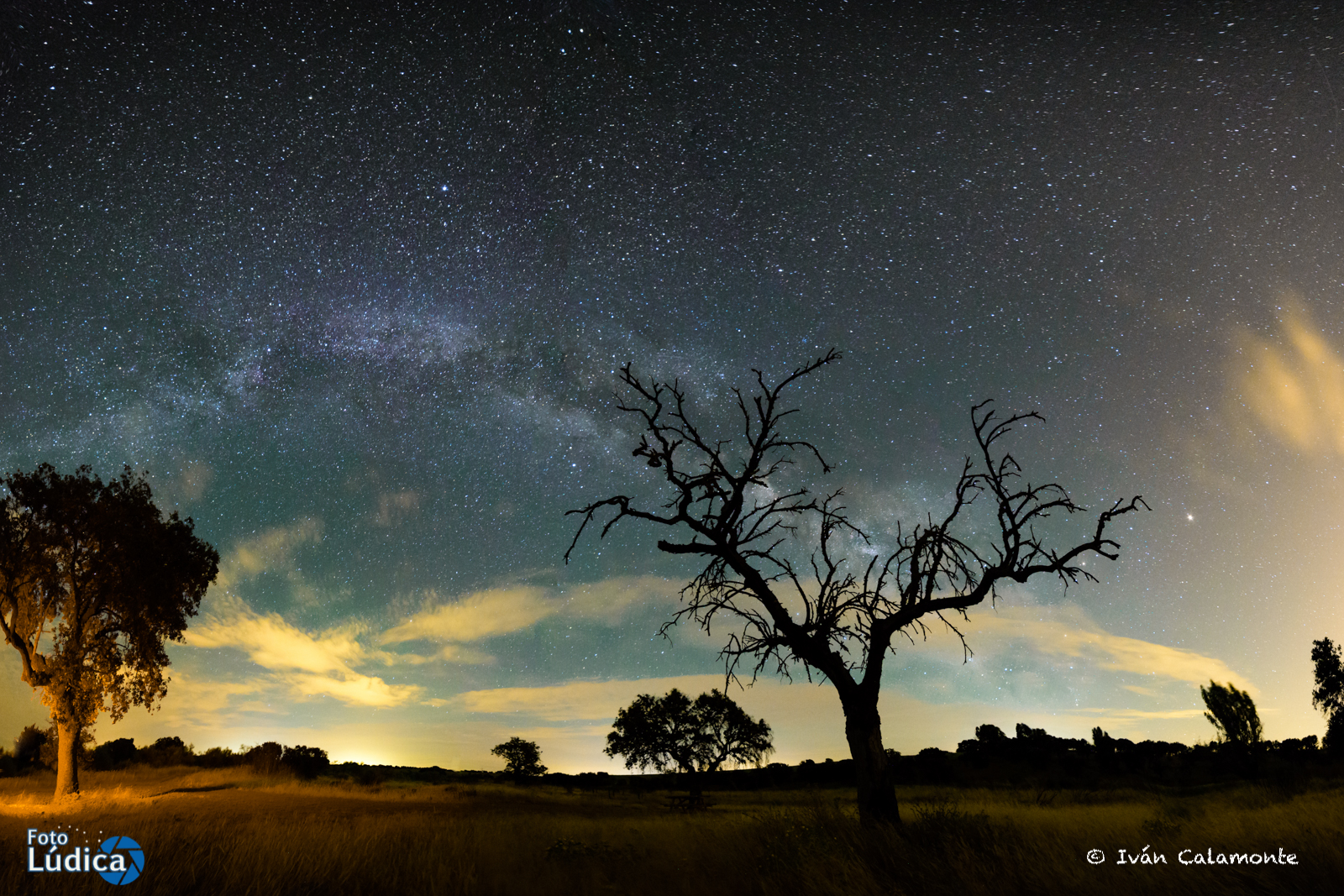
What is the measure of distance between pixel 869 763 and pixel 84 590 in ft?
89.5

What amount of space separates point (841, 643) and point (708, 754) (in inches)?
1362

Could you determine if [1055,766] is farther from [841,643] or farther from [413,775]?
[413,775]

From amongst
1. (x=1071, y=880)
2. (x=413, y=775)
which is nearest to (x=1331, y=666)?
(x=1071, y=880)

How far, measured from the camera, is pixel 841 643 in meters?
12.8

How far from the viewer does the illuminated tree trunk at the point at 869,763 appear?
11.0 m

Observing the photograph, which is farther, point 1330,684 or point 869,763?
point 1330,684

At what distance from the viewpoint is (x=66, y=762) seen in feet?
74.3

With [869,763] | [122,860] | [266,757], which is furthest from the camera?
[266,757]

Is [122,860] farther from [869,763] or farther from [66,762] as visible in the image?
[66,762]

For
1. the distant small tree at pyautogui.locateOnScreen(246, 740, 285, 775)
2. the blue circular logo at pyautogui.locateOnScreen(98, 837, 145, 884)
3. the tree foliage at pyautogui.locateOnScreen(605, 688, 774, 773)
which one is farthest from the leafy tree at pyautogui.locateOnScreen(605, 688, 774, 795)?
the blue circular logo at pyautogui.locateOnScreen(98, 837, 145, 884)

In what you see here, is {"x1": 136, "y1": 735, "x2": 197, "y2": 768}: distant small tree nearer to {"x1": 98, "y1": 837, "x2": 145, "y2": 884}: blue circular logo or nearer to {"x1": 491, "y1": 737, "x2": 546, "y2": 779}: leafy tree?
{"x1": 491, "y1": 737, "x2": 546, "y2": 779}: leafy tree

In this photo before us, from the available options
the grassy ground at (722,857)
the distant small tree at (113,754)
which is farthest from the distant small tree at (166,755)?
the grassy ground at (722,857)

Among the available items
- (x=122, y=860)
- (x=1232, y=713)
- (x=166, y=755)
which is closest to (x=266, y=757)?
(x=166, y=755)

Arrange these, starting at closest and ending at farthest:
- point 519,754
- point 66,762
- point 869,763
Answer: point 869,763
point 66,762
point 519,754
